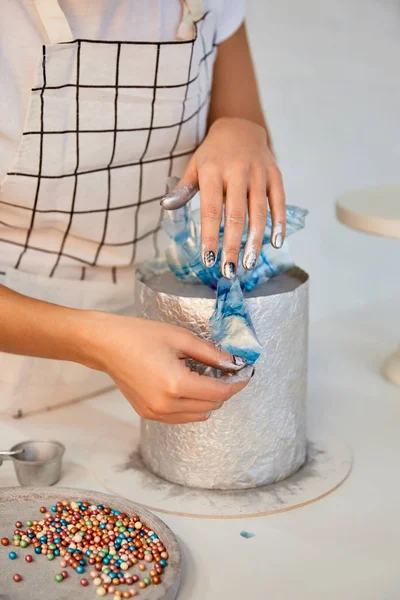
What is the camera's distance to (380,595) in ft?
2.32

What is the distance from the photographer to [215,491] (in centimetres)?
87

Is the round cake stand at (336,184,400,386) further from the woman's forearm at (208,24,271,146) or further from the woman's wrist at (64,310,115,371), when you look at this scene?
the woman's wrist at (64,310,115,371)

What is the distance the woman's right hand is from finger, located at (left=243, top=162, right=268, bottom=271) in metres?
0.10

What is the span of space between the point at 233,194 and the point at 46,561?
1.28 ft

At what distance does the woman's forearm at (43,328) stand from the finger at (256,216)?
0.51 ft

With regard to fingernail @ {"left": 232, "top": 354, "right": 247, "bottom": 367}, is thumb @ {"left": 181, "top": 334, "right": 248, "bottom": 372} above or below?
above

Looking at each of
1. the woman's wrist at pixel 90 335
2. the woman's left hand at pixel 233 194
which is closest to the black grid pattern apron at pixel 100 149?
the woman's left hand at pixel 233 194

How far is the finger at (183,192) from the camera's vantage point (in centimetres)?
81

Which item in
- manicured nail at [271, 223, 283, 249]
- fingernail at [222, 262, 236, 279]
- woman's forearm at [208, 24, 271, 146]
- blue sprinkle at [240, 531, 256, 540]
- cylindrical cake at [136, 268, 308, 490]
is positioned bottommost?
blue sprinkle at [240, 531, 256, 540]

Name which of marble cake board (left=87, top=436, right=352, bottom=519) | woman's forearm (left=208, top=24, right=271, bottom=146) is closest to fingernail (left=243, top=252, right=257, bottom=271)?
marble cake board (left=87, top=436, right=352, bottom=519)

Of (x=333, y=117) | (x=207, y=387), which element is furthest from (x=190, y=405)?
(x=333, y=117)

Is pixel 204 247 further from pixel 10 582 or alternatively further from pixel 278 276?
pixel 10 582

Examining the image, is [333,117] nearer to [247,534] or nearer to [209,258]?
[209,258]

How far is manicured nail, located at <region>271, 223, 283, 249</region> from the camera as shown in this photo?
0.82 meters
